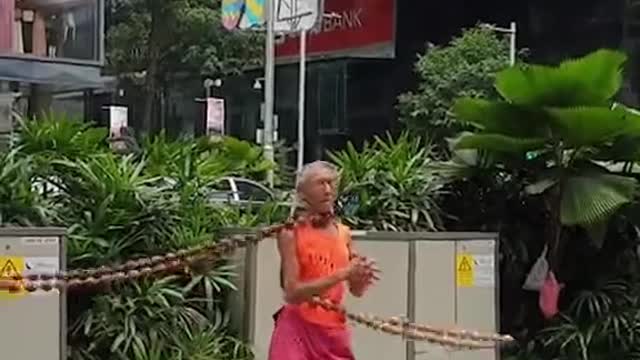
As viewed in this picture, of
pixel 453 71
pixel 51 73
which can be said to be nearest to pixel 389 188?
pixel 51 73

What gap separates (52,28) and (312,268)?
12.2 meters

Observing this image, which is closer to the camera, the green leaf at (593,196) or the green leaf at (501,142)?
the green leaf at (593,196)

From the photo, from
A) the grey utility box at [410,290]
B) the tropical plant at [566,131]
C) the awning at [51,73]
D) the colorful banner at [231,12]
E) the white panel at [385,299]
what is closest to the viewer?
the grey utility box at [410,290]

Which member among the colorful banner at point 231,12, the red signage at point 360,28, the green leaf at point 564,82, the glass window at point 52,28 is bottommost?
the green leaf at point 564,82

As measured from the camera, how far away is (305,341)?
21.1ft

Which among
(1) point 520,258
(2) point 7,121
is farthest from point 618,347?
(2) point 7,121

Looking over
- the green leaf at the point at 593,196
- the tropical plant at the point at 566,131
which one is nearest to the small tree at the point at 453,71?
the tropical plant at the point at 566,131

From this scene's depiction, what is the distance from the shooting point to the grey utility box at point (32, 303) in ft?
23.5

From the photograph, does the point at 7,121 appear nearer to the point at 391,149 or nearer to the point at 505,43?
the point at 391,149

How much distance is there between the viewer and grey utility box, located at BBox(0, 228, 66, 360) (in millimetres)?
7168

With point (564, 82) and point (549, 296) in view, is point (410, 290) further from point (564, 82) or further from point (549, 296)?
point (564, 82)

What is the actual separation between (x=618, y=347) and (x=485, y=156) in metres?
1.72

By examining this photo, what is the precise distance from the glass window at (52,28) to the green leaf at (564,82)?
8.49 metres

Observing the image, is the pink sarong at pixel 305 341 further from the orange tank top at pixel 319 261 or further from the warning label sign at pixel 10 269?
the warning label sign at pixel 10 269
